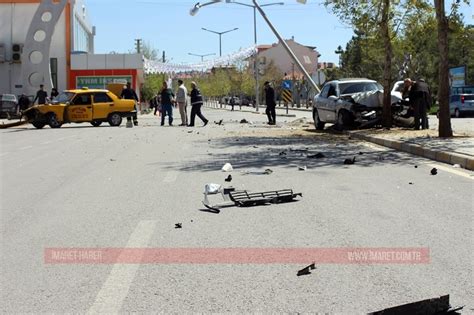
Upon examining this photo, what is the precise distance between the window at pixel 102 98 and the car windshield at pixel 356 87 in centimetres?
1117

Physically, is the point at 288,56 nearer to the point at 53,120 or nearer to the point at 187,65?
the point at 187,65

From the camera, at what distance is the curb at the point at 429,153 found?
38.7 ft

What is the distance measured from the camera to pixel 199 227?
6766mm

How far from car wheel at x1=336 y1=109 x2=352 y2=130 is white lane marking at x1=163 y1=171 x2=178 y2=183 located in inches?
418

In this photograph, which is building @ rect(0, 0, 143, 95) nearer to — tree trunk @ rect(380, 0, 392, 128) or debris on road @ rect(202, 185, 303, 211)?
tree trunk @ rect(380, 0, 392, 128)

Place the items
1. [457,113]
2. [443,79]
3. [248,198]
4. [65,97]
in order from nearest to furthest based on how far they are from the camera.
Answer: [248,198] < [443,79] < [65,97] < [457,113]

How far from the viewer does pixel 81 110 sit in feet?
90.1

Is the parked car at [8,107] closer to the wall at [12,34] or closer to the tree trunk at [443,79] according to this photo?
the wall at [12,34]

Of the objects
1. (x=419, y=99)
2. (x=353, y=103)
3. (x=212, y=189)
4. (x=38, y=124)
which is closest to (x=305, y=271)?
(x=212, y=189)

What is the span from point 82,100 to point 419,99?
49.0ft

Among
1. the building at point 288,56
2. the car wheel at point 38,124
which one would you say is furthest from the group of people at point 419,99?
the building at point 288,56

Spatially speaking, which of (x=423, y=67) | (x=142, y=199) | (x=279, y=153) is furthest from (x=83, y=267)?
(x=423, y=67)

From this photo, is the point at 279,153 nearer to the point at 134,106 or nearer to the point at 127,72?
the point at 134,106

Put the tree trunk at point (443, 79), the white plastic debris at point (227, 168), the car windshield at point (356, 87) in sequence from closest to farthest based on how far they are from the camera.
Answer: the white plastic debris at point (227, 168), the tree trunk at point (443, 79), the car windshield at point (356, 87)
